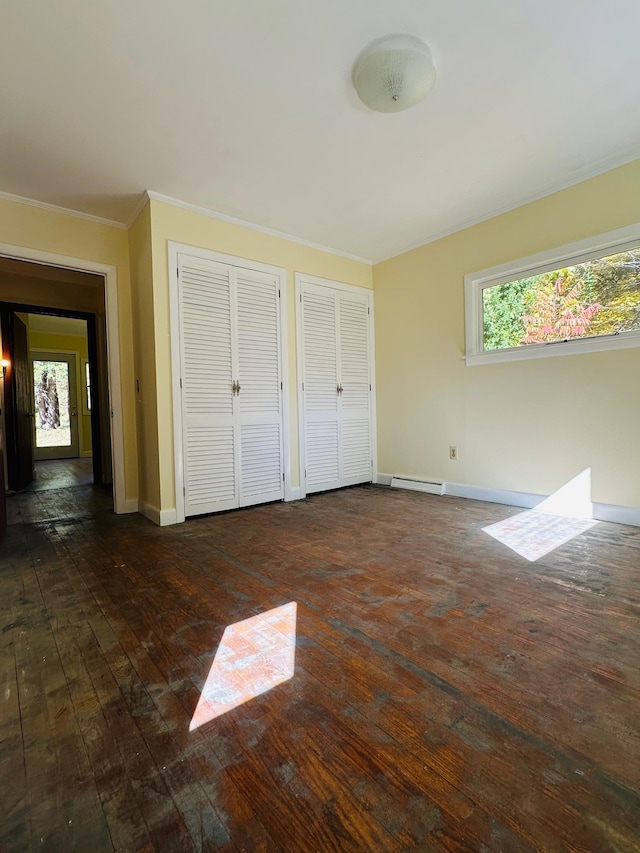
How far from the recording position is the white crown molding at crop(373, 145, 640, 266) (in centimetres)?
267

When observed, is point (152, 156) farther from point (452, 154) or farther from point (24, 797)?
point (24, 797)

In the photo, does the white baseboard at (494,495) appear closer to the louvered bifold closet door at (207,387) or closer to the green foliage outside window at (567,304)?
the green foliage outside window at (567,304)

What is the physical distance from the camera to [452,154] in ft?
8.51

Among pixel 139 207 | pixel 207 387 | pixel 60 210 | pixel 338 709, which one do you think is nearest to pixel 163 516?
pixel 207 387

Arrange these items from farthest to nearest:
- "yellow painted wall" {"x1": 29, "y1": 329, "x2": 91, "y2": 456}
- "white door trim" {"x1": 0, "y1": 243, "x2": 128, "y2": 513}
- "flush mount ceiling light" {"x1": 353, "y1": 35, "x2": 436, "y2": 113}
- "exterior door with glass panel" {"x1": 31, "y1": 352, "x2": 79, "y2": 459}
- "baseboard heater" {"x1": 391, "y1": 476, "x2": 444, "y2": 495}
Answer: "exterior door with glass panel" {"x1": 31, "y1": 352, "x2": 79, "y2": 459}, "yellow painted wall" {"x1": 29, "y1": 329, "x2": 91, "y2": 456}, "baseboard heater" {"x1": 391, "y1": 476, "x2": 444, "y2": 495}, "white door trim" {"x1": 0, "y1": 243, "x2": 128, "y2": 513}, "flush mount ceiling light" {"x1": 353, "y1": 35, "x2": 436, "y2": 113}

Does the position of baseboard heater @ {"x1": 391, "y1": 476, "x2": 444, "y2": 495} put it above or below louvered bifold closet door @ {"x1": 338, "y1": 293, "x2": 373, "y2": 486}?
below

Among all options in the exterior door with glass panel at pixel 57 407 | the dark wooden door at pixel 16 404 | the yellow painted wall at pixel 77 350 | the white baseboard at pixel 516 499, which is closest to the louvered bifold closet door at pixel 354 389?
the white baseboard at pixel 516 499

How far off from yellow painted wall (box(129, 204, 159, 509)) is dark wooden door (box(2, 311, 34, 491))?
2.30 m

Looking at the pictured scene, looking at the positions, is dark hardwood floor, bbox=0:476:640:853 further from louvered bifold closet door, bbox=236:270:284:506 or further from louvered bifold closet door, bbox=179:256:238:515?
louvered bifold closet door, bbox=236:270:284:506

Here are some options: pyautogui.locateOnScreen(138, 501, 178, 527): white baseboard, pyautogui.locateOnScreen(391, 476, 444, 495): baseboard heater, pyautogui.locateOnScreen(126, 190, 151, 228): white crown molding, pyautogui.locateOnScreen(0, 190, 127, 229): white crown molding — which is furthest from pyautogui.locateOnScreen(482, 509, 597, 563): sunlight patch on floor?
pyautogui.locateOnScreen(0, 190, 127, 229): white crown molding

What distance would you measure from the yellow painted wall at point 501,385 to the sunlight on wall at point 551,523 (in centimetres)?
9

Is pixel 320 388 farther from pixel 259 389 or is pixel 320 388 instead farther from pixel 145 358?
pixel 145 358

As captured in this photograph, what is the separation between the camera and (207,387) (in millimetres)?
3301

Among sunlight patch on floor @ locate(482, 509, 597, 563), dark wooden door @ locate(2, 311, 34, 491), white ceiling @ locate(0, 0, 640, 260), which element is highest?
white ceiling @ locate(0, 0, 640, 260)
